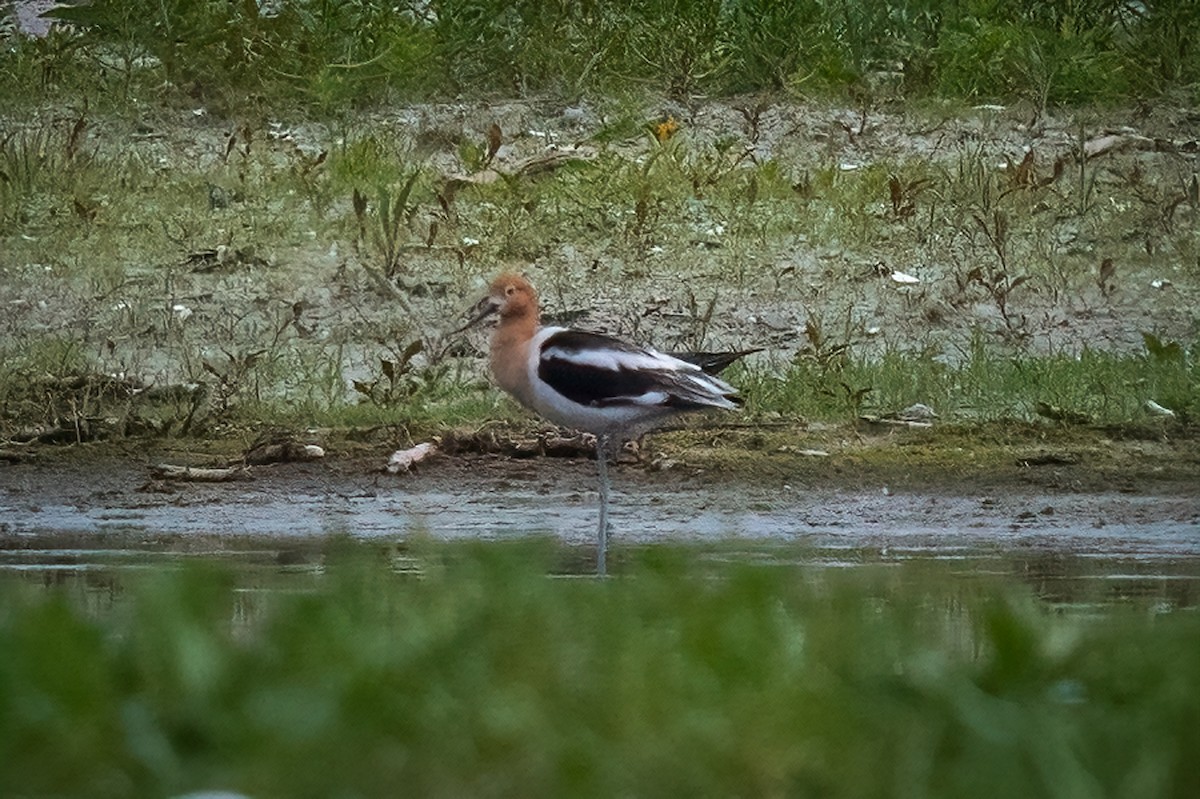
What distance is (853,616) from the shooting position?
3.59 m

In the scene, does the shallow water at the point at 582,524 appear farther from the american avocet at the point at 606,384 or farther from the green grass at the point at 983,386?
the green grass at the point at 983,386

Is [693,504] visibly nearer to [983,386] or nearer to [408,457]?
[408,457]

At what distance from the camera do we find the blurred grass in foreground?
9.94 feet

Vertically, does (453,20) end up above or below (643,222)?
Answer: above

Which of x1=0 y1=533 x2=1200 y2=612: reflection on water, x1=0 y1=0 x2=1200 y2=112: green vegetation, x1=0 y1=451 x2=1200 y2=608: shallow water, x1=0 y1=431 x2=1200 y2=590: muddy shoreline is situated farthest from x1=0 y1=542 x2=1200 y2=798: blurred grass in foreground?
x1=0 y1=0 x2=1200 y2=112: green vegetation

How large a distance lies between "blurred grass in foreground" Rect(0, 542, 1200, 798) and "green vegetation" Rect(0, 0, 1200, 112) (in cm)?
831

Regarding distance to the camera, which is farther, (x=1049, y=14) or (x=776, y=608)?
(x=1049, y=14)

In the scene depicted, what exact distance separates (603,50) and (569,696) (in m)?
8.93

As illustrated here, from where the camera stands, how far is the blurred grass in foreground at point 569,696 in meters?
3.03

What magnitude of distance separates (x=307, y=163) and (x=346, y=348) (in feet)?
6.91

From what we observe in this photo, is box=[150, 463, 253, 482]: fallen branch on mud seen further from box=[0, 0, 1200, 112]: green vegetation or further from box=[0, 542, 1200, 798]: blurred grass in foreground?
box=[0, 0, 1200, 112]: green vegetation

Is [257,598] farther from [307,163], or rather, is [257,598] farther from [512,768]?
[307,163]

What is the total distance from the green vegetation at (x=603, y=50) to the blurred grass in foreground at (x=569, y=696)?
8.31 metres

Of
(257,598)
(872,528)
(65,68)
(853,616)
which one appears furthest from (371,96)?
(853,616)
